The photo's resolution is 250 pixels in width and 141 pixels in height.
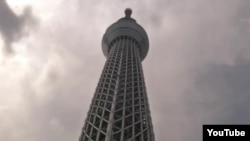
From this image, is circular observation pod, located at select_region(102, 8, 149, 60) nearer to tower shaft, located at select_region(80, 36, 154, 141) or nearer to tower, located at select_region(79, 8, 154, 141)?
tower, located at select_region(79, 8, 154, 141)

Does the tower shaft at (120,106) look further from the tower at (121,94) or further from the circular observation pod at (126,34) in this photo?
the circular observation pod at (126,34)

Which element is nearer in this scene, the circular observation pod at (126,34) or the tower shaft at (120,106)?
the tower shaft at (120,106)

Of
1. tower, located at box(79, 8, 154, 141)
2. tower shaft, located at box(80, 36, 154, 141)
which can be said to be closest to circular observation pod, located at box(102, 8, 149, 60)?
tower, located at box(79, 8, 154, 141)

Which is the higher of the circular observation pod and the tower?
the circular observation pod

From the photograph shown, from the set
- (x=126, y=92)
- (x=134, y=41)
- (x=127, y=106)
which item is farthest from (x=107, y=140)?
(x=134, y=41)

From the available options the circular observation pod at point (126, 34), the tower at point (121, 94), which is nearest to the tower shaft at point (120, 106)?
the tower at point (121, 94)

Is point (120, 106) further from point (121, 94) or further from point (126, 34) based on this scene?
point (126, 34)

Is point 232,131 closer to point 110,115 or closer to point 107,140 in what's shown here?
point 107,140
